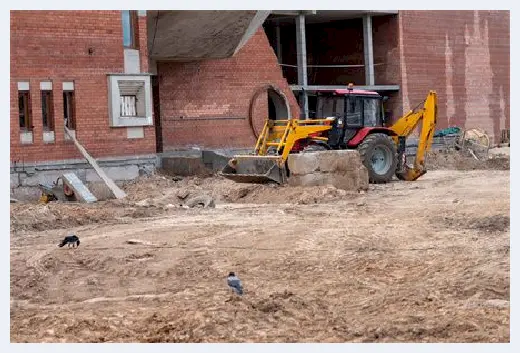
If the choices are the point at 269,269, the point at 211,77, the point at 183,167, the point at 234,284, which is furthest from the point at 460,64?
the point at 234,284

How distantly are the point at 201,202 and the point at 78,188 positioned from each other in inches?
115

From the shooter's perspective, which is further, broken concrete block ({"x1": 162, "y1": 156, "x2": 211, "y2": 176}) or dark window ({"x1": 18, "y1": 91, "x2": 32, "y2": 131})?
broken concrete block ({"x1": 162, "y1": 156, "x2": 211, "y2": 176})

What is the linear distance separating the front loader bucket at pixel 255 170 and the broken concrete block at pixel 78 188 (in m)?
3.37

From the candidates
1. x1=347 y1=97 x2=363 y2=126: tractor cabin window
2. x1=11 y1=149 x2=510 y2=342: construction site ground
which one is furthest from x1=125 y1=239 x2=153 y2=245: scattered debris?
x1=347 y1=97 x2=363 y2=126: tractor cabin window

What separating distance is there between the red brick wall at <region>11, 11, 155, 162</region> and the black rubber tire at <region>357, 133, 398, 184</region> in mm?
5574

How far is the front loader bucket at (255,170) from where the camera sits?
867 inches

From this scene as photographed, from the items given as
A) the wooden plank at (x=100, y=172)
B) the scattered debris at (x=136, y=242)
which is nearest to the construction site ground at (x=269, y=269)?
the scattered debris at (x=136, y=242)

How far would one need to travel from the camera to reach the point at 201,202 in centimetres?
2002

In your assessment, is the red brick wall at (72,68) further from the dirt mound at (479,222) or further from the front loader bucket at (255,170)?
the dirt mound at (479,222)

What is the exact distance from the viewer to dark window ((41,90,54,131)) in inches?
921

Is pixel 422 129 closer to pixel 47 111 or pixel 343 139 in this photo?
pixel 343 139

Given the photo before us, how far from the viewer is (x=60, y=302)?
1121 cm

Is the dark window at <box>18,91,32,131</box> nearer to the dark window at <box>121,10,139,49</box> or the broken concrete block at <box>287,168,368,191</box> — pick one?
the dark window at <box>121,10,139,49</box>

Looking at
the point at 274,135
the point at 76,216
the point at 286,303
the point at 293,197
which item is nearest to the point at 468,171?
the point at 274,135
